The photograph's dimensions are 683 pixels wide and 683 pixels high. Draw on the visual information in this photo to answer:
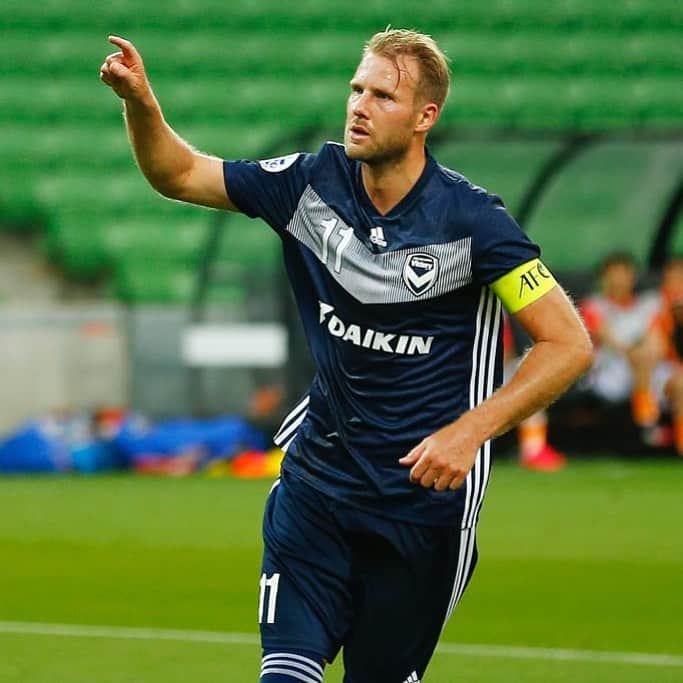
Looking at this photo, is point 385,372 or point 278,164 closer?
point 385,372

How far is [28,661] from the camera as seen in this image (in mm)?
7035

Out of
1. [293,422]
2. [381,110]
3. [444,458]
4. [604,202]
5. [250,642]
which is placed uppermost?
[381,110]

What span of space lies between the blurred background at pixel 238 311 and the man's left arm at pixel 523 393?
2.74 m

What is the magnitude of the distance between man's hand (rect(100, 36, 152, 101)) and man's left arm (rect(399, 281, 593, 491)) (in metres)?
1.08

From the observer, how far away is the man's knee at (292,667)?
439 centimetres

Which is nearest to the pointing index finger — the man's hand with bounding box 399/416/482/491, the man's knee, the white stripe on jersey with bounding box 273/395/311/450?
the white stripe on jersey with bounding box 273/395/311/450

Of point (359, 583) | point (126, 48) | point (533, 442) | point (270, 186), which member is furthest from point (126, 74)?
point (533, 442)

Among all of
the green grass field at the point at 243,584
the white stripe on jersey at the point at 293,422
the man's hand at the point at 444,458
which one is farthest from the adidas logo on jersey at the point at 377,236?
the green grass field at the point at 243,584

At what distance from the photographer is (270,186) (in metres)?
4.73

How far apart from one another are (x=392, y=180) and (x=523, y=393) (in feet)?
2.26

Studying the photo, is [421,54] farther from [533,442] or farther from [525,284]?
[533,442]

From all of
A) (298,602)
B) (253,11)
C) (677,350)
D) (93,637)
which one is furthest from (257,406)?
(298,602)

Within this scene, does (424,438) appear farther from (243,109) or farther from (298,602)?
(243,109)

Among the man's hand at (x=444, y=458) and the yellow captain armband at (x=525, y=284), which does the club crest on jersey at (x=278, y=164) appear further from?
the man's hand at (x=444, y=458)
